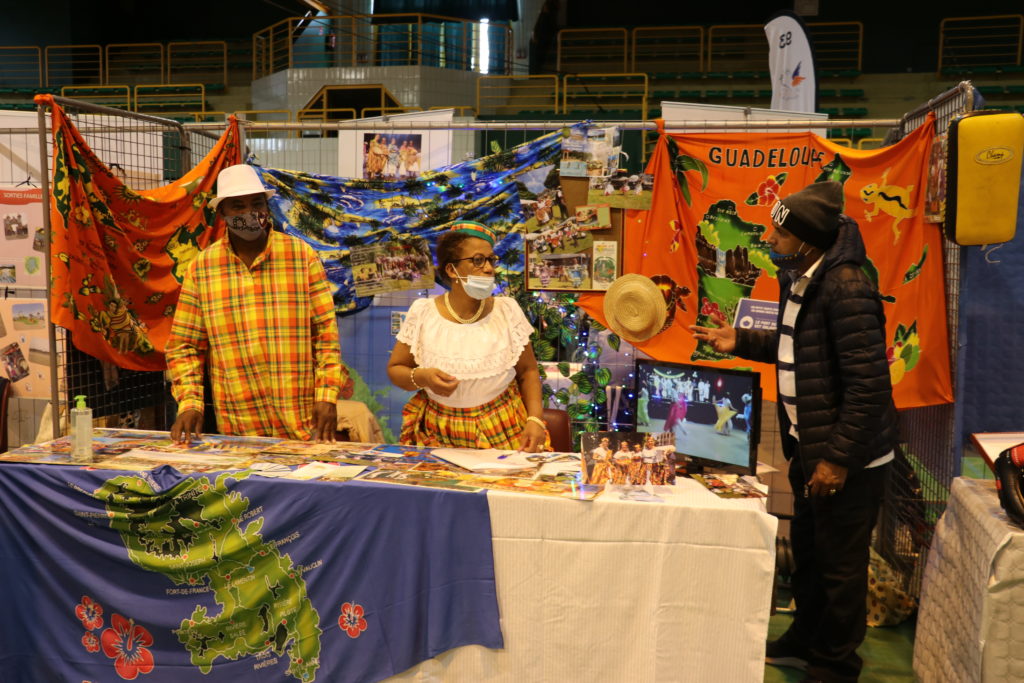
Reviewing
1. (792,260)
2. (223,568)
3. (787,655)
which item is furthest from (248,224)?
(787,655)

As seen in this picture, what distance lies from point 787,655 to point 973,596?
0.89m

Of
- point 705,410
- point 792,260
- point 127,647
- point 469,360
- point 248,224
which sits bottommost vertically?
point 127,647

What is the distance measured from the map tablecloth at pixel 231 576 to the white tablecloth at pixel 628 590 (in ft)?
0.31

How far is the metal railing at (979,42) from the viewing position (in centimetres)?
1246

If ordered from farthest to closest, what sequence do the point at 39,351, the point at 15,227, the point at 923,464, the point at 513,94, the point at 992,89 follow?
the point at 513,94
the point at 992,89
the point at 15,227
the point at 39,351
the point at 923,464

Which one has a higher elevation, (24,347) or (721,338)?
(721,338)

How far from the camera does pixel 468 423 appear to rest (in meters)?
3.14

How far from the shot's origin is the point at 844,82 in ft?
42.3

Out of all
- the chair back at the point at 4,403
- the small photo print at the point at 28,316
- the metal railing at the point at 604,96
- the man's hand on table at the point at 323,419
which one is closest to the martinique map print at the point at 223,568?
the man's hand on table at the point at 323,419

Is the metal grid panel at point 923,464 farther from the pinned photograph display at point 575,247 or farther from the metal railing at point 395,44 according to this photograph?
the metal railing at point 395,44

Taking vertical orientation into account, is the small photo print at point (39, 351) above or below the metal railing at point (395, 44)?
below

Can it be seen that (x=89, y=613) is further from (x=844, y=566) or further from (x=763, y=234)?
(x=763, y=234)

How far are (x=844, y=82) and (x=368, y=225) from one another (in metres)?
10.7

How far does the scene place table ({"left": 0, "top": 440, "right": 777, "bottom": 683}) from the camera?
2.43 metres
